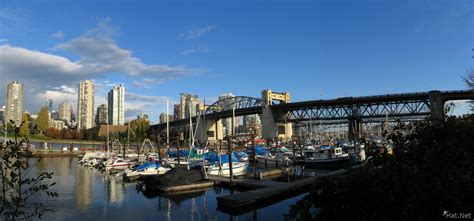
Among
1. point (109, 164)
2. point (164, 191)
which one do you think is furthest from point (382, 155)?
point (109, 164)

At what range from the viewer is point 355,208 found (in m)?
7.28

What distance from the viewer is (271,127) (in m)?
147

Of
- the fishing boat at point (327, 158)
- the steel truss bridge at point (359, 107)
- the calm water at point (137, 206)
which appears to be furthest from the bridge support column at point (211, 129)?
the calm water at point (137, 206)

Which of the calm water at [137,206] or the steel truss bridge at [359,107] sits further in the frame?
the steel truss bridge at [359,107]

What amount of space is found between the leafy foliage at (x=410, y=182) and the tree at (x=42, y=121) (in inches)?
6986

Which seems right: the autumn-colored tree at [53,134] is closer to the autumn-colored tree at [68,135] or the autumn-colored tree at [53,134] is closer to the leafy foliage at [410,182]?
the autumn-colored tree at [68,135]

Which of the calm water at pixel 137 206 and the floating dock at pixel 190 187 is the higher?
the floating dock at pixel 190 187

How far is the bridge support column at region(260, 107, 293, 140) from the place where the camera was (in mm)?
146000

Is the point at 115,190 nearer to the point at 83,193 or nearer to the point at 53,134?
the point at 83,193

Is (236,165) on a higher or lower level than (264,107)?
lower

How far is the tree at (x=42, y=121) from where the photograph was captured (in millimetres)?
161000

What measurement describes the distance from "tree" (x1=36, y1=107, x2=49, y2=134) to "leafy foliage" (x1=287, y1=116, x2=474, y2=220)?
177m

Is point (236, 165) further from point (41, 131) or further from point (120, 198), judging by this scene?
point (41, 131)

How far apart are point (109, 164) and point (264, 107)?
101m
